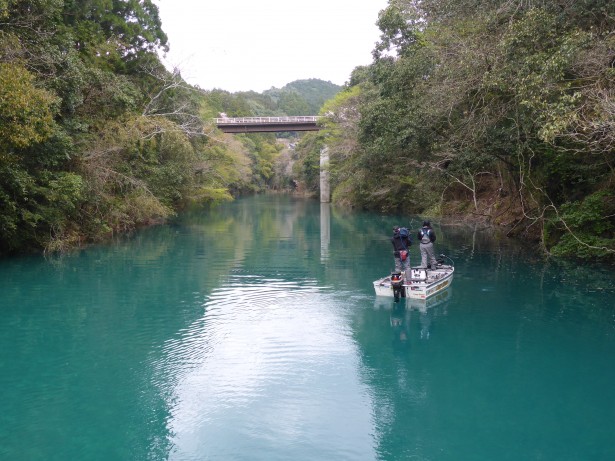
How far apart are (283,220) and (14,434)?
1325 inches

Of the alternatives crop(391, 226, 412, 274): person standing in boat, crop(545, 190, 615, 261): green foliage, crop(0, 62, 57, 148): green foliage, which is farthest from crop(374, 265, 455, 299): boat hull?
crop(0, 62, 57, 148): green foliage

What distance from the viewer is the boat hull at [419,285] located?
43.6 feet

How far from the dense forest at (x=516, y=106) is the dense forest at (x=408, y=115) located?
0.07 m

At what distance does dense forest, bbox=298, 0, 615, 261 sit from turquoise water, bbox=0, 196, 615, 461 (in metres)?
3.01

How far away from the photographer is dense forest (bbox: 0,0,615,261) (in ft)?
40.2

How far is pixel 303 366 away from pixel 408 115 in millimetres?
14663

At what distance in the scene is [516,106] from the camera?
14.8 metres

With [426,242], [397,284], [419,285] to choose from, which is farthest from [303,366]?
[426,242]

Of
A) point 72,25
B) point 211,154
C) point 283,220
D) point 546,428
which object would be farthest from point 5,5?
point 211,154

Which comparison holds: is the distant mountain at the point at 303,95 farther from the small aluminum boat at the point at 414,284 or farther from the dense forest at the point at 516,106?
the small aluminum boat at the point at 414,284

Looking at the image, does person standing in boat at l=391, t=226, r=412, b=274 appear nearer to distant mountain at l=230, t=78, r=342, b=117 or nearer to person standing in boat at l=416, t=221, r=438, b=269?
person standing in boat at l=416, t=221, r=438, b=269

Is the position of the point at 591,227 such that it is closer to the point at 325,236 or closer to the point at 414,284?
the point at 414,284

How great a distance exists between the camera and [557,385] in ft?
28.2

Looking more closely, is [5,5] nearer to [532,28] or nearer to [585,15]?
[532,28]
